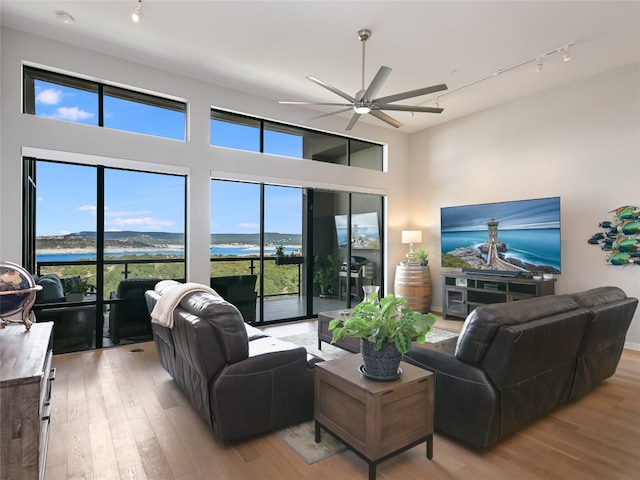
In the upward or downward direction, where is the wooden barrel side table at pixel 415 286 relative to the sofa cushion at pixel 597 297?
downward

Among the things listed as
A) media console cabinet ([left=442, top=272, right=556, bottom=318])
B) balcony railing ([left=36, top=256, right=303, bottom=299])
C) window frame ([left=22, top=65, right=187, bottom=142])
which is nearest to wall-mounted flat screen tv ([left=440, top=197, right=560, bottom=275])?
media console cabinet ([left=442, top=272, right=556, bottom=318])

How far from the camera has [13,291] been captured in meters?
1.85

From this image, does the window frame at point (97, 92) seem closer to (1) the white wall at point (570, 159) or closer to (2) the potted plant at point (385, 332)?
(2) the potted plant at point (385, 332)

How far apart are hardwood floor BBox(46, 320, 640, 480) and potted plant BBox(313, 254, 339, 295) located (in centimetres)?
328

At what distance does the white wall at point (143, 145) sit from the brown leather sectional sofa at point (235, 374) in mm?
2512

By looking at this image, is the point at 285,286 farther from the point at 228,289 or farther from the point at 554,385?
the point at 554,385

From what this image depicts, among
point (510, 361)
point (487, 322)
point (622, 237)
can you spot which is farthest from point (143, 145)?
point (622, 237)

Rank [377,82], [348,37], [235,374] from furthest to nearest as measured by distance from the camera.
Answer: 1. [348,37]
2. [377,82]
3. [235,374]

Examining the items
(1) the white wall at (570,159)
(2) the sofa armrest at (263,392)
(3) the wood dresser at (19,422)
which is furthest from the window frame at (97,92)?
(1) the white wall at (570,159)

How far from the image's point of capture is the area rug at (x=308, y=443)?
2.11 metres

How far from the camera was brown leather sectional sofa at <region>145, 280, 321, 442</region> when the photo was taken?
2146 millimetres

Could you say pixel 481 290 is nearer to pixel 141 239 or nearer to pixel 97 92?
pixel 141 239

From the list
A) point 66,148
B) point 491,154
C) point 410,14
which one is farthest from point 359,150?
point 66,148

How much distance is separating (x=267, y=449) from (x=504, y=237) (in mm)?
4467
